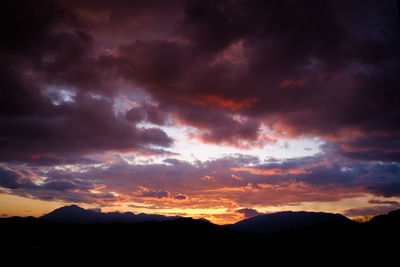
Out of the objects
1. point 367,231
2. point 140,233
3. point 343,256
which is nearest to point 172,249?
point 140,233

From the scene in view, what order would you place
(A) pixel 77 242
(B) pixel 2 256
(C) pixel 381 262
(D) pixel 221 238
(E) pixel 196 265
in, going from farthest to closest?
(D) pixel 221 238 < (A) pixel 77 242 < (E) pixel 196 265 < (B) pixel 2 256 < (C) pixel 381 262

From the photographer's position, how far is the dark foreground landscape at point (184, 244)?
65.2 meters

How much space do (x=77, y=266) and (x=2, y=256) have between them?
2177 centimetres

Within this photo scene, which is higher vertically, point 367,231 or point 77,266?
point 367,231

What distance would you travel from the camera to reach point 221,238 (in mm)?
131500

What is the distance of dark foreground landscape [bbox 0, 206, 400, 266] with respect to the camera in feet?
214

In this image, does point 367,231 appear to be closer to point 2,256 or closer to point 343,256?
point 343,256

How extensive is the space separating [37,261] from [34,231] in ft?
246

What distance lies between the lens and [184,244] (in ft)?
376

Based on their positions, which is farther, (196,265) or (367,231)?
(367,231)

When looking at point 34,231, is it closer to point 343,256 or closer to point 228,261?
point 228,261

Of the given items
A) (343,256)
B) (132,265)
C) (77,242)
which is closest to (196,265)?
(132,265)

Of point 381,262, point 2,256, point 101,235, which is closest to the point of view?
point 381,262

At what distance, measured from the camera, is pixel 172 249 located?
340 ft
